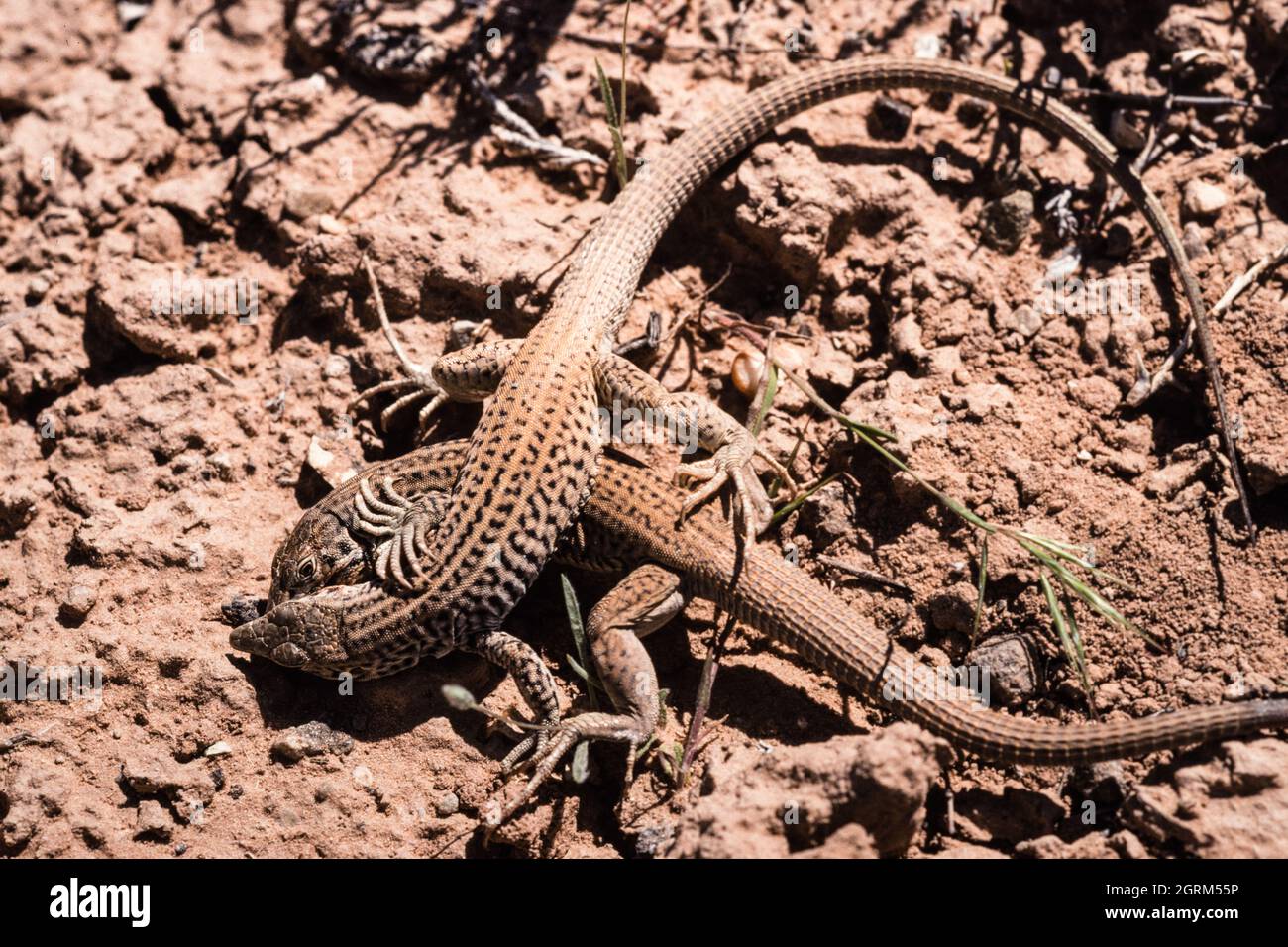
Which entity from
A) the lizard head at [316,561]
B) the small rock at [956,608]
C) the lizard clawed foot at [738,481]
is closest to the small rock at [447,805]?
the lizard head at [316,561]

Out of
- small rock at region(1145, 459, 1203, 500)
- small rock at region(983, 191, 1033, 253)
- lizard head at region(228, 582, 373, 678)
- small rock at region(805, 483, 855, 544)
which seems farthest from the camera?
small rock at region(983, 191, 1033, 253)

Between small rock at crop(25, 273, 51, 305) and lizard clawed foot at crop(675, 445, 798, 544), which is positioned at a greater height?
small rock at crop(25, 273, 51, 305)

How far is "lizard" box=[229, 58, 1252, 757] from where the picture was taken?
452cm

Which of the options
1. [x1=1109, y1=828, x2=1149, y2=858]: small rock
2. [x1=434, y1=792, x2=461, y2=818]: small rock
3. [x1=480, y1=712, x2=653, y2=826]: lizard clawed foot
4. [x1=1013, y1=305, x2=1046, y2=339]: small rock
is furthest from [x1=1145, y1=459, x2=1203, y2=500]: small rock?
[x1=434, y1=792, x2=461, y2=818]: small rock

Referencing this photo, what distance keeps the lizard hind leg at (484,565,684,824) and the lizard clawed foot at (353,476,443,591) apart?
859mm

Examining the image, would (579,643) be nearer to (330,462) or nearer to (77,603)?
(330,462)

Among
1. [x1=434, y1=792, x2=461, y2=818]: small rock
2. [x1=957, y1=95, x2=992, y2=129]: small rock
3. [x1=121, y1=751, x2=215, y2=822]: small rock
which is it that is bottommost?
[x1=121, y1=751, x2=215, y2=822]: small rock

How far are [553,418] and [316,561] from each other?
1.35m

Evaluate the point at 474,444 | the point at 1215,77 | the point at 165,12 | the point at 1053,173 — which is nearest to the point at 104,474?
the point at 474,444

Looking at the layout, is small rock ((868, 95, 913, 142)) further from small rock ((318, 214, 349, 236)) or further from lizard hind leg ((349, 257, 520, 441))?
small rock ((318, 214, 349, 236))

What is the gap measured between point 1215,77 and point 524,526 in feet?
15.3

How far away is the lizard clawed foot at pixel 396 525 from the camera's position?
4.61 meters

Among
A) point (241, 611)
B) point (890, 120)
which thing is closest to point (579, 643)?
point (241, 611)

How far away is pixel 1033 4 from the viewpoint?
5.93 metres
